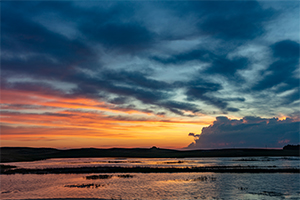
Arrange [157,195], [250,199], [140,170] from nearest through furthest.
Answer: [250,199], [157,195], [140,170]

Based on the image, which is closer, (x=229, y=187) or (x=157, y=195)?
(x=157, y=195)

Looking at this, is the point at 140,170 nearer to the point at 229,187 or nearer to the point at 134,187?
the point at 134,187

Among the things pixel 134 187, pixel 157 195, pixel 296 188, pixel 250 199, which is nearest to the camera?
pixel 250 199

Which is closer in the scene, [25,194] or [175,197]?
[175,197]

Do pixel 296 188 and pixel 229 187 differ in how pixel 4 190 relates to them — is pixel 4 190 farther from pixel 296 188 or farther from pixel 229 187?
pixel 296 188

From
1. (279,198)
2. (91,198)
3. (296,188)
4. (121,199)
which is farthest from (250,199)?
(91,198)

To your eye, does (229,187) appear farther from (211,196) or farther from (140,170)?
(140,170)

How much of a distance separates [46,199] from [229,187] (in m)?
27.0

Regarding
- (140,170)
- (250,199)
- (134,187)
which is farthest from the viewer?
(140,170)

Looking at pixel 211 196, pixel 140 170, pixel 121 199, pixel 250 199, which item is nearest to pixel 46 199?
pixel 121 199

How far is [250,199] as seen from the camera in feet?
95.3

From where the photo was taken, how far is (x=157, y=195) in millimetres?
31953

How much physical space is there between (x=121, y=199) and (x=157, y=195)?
17.3ft

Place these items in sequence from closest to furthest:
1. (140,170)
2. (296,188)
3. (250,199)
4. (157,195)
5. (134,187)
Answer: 1. (250,199)
2. (157,195)
3. (296,188)
4. (134,187)
5. (140,170)
